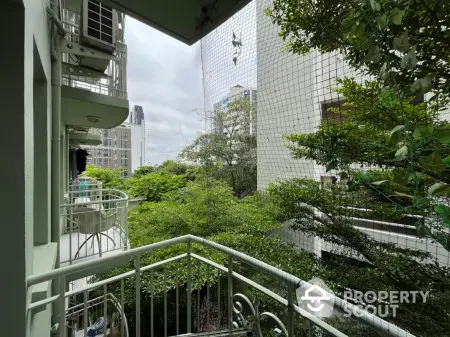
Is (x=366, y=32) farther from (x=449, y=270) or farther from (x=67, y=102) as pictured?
(x=67, y=102)

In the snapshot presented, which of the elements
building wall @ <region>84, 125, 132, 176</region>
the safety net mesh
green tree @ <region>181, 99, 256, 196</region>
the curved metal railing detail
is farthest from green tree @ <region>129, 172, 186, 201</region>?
the curved metal railing detail

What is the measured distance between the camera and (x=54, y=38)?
7.12 feet

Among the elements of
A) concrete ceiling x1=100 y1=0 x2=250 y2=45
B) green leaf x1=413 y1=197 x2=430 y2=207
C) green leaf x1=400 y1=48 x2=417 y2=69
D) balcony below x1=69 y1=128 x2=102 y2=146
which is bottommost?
green leaf x1=413 y1=197 x2=430 y2=207

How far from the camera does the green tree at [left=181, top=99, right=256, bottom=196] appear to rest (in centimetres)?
552

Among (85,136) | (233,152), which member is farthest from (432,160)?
(85,136)

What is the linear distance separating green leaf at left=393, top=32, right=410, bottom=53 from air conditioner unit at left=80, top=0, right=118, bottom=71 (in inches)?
112

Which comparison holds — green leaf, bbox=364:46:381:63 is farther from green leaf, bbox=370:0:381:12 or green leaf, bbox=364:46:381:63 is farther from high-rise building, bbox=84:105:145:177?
high-rise building, bbox=84:105:145:177

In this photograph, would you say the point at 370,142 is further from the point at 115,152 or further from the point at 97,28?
the point at 115,152

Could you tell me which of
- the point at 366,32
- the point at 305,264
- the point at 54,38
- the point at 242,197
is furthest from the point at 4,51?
the point at 242,197

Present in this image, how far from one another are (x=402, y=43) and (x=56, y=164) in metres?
2.41

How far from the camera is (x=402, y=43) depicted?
27.7 inches

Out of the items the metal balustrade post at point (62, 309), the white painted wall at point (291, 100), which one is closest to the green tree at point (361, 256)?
the white painted wall at point (291, 100)

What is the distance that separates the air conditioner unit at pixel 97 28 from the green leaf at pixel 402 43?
2835 millimetres

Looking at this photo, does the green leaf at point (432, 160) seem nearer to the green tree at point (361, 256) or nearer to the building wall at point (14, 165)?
the green tree at point (361, 256)
